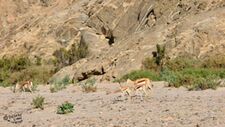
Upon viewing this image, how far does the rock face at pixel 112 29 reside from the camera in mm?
30938

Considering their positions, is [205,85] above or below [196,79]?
below

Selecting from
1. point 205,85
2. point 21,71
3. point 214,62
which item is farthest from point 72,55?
point 205,85

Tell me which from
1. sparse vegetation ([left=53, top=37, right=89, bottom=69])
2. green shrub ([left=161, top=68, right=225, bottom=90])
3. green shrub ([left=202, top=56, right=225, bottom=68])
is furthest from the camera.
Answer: sparse vegetation ([left=53, top=37, right=89, bottom=69])

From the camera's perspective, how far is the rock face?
102 feet

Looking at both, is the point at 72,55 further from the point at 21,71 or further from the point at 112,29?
the point at 112,29

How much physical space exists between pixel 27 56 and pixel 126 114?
121 ft

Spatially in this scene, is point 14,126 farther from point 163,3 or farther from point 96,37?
point 96,37

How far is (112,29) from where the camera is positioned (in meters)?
44.9

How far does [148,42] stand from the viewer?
109ft

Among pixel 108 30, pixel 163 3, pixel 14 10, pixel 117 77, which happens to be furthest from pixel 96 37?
pixel 14 10

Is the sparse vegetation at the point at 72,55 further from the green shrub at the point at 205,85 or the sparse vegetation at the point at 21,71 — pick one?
the green shrub at the point at 205,85

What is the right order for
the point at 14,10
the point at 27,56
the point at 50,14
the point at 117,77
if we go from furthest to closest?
the point at 14,10 < the point at 50,14 < the point at 27,56 < the point at 117,77

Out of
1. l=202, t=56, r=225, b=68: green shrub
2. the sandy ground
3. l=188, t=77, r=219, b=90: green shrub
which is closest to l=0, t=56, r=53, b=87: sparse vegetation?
l=202, t=56, r=225, b=68: green shrub

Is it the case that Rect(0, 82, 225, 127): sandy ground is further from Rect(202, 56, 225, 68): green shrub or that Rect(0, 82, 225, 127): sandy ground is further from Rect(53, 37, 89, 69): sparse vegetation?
Rect(53, 37, 89, 69): sparse vegetation
